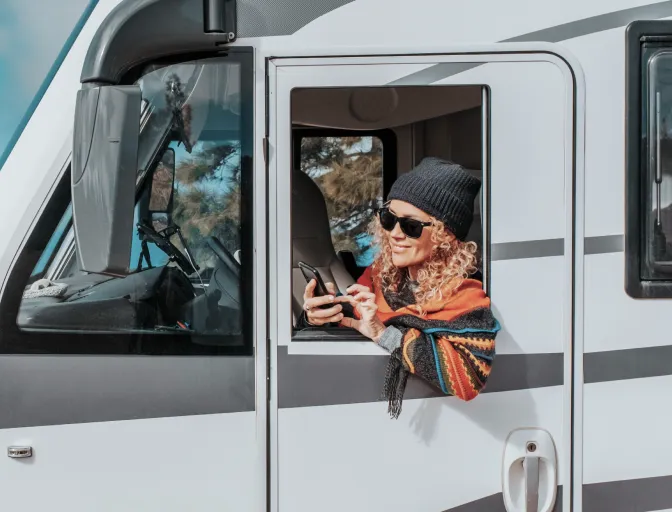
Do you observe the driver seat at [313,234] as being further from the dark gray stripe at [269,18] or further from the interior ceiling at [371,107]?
the dark gray stripe at [269,18]

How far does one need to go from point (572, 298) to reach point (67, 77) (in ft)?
5.37

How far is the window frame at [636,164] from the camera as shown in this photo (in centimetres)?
184

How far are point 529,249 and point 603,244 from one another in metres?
0.21

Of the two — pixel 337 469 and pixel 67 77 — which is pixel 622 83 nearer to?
pixel 337 469

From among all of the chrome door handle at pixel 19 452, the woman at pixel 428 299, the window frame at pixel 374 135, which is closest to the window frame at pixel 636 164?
the woman at pixel 428 299

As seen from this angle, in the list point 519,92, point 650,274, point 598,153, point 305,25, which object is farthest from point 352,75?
point 650,274

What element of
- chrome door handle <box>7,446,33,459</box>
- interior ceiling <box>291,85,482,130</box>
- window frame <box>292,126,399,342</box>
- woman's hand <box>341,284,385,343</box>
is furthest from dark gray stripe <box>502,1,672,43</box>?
chrome door handle <box>7,446,33,459</box>

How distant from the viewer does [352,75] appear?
74.0 inches

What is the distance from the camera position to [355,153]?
10.5ft

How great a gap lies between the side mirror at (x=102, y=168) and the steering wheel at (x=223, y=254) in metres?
0.31

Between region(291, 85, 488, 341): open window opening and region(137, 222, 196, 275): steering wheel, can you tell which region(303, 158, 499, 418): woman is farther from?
region(291, 85, 488, 341): open window opening

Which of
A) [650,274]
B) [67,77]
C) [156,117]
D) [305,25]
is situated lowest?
[650,274]

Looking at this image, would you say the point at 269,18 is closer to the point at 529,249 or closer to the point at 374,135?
the point at 529,249

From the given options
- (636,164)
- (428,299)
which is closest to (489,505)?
(428,299)
